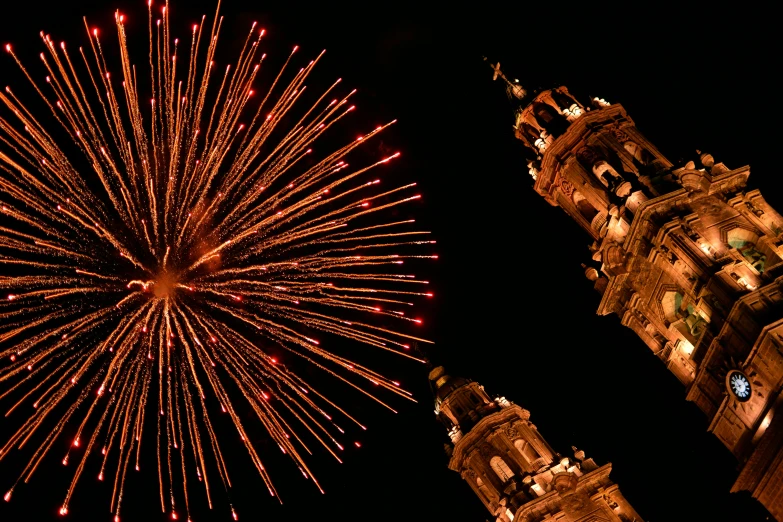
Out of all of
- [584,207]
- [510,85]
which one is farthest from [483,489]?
[510,85]

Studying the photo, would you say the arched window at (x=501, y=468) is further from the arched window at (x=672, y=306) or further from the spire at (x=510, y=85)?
the spire at (x=510, y=85)

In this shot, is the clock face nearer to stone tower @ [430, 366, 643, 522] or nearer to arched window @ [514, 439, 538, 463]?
stone tower @ [430, 366, 643, 522]

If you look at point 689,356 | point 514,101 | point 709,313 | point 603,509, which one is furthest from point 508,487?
point 514,101

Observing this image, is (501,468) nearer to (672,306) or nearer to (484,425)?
(484,425)

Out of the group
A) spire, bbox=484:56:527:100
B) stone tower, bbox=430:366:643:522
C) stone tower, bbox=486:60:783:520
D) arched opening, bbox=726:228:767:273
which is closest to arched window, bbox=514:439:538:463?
stone tower, bbox=430:366:643:522

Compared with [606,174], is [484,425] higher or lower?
lower

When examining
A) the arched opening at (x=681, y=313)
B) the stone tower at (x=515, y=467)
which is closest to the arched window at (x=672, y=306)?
the arched opening at (x=681, y=313)

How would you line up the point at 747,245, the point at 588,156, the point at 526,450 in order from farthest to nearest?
the point at 526,450
the point at 588,156
the point at 747,245
